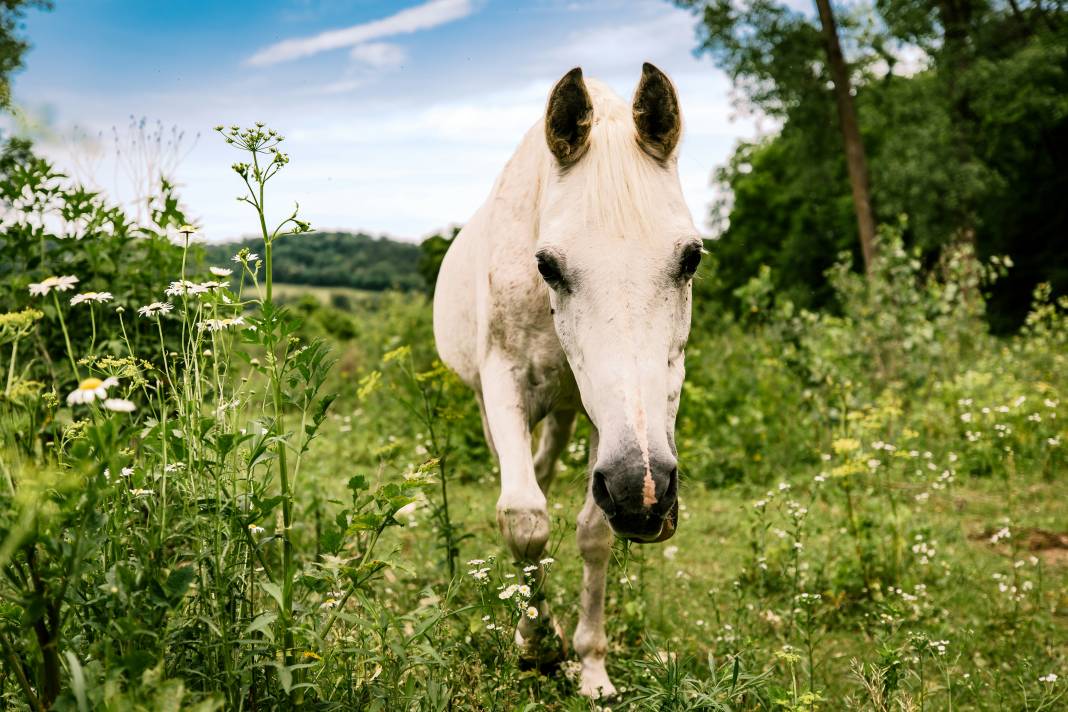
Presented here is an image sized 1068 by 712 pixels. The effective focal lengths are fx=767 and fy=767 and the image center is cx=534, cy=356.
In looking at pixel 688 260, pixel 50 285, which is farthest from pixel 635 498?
pixel 50 285

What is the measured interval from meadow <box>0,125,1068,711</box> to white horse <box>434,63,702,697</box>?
0.68ft

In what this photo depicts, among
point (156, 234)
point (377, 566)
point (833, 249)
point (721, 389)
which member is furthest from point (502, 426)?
point (833, 249)

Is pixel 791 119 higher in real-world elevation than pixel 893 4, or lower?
lower

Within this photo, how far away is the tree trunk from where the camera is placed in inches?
567

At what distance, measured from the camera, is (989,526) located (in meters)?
5.14

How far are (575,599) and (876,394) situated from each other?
18.4ft

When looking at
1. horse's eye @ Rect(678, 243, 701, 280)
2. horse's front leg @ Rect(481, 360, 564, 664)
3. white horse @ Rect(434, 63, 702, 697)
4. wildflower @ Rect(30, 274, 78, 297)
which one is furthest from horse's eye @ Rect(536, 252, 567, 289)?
wildflower @ Rect(30, 274, 78, 297)

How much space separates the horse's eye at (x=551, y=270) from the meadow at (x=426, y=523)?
70 cm

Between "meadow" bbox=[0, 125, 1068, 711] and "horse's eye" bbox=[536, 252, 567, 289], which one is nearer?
"meadow" bbox=[0, 125, 1068, 711]

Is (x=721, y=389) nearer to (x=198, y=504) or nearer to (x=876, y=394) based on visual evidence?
(x=876, y=394)

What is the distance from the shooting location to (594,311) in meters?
2.18

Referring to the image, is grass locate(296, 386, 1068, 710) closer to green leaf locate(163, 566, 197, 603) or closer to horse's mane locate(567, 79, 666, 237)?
green leaf locate(163, 566, 197, 603)

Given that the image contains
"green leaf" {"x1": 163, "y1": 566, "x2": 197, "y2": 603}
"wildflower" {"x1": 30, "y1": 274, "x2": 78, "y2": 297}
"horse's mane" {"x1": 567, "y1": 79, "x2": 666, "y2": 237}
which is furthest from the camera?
"horse's mane" {"x1": 567, "y1": 79, "x2": 666, "y2": 237}

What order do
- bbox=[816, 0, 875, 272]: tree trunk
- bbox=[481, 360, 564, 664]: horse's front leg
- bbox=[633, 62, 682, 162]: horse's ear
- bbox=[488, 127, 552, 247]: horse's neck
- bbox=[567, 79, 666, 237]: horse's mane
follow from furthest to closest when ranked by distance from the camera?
bbox=[816, 0, 875, 272]: tree trunk → bbox=[488, 127, 552, 247]: horse's neck → bbox=[481, 360, 564, 664]: horse's front leg → bbox=[633, 62, 682, 162]: horse's ear → bbox=[567, 79, 666, 237]: horse's mane
